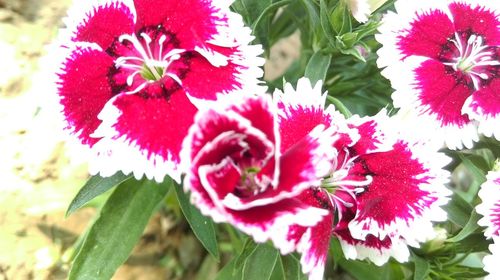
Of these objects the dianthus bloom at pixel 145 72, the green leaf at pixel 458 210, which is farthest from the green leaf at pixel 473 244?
the dianthus bloom at pixel 145 72

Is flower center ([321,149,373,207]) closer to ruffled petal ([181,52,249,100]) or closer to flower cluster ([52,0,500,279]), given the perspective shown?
flower cluster ([52,0,500,279])

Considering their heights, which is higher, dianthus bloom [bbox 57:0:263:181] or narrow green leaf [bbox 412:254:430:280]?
dianthus bloom [bbox 57:0:263:181]

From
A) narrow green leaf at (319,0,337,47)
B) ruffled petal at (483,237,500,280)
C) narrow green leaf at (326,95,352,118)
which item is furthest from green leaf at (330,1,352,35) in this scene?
ruffled petal at (483,237,500,280)

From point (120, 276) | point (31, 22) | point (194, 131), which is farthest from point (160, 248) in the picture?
point (194, 131)

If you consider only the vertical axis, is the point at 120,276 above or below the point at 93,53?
below

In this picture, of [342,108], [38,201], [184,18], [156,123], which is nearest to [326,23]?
[342,108]

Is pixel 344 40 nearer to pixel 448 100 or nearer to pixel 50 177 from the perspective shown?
pixel 448 100
